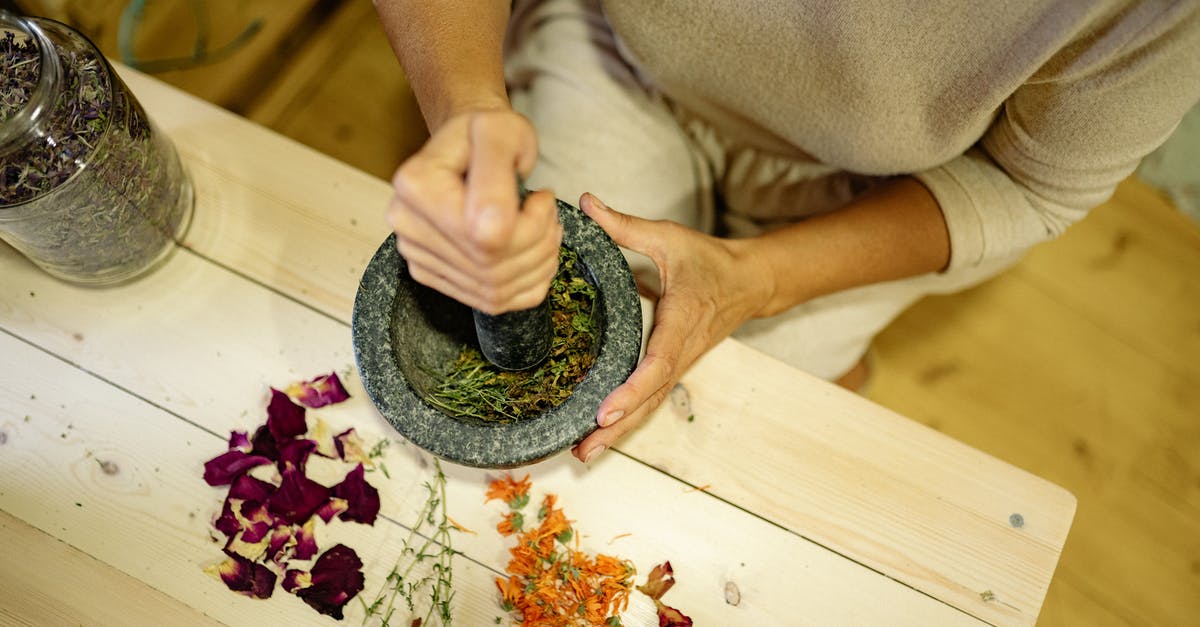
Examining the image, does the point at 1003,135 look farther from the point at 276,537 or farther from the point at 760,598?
the point at 276,537

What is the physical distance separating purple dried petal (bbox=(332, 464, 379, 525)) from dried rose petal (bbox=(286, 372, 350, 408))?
0.30ft

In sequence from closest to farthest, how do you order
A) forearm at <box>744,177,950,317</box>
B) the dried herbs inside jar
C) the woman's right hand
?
the woman's right hand
the dried herbs inside jar
forearm at <box>744,177,950,317</box>

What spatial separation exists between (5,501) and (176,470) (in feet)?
0.64

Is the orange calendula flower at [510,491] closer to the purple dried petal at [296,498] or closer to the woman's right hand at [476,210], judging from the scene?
the purple dried petal at [296,498]

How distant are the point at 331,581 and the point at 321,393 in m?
0.22

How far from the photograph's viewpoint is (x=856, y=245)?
114 cm

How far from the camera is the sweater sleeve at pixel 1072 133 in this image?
2.73 ft

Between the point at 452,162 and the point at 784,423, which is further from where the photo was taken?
the point at 784,423

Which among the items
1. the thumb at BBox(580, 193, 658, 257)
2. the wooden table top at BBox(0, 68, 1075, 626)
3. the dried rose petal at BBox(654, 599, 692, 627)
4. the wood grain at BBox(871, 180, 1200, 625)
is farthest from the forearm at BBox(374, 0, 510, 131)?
the wood grain at BBox(871, 180, 1200, 625)

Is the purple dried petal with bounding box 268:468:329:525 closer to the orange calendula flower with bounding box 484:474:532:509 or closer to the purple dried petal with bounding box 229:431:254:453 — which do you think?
the purple dried petal with bounding box 229:431:254:453

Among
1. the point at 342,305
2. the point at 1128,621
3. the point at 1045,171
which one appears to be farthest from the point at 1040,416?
the point at 342,305

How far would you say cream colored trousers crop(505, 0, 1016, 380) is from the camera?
4.10 feet

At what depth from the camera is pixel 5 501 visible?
0.96 metres

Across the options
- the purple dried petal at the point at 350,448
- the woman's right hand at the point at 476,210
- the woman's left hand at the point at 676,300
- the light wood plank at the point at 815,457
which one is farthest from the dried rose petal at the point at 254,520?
the woman's right hand at the point at 476,210
